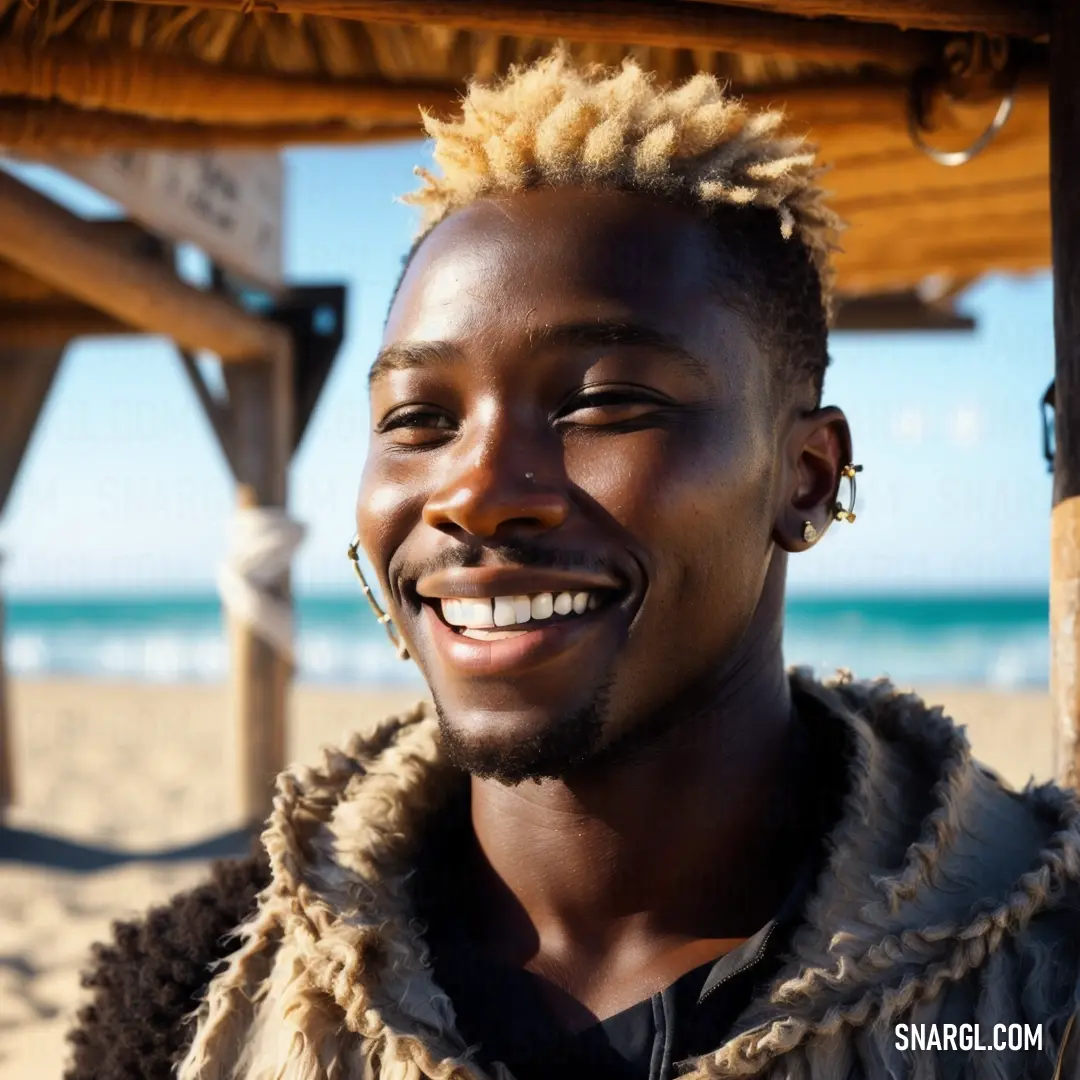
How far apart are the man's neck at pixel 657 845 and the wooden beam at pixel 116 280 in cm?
261

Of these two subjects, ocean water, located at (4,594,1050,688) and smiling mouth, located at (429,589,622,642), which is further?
ocean water, located at (4,594,1050,688)

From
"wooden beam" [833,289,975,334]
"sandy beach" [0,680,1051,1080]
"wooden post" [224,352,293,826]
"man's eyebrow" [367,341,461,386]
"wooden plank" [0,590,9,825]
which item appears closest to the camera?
"man's eyebrow" [367,341,461,386]

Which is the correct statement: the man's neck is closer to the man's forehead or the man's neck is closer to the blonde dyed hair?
the man's forehead

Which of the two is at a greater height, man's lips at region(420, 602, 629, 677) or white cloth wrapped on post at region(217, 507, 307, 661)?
white cloth wrapped on post at region(217, 507, 307, 661)

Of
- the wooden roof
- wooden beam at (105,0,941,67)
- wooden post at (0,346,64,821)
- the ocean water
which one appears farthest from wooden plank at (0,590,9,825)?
the ocean water

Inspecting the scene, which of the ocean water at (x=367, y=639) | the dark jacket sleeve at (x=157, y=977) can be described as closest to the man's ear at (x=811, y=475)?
the dark jacket sleeve at (x=157, y=977)

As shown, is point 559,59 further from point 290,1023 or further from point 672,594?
point 290,1023

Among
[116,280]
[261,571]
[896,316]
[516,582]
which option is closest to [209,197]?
[116,280]

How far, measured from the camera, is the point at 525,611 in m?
1.36

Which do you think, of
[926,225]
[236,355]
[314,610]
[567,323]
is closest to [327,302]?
[236,355]

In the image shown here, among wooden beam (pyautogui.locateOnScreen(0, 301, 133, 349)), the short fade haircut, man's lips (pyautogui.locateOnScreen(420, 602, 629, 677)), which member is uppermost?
wooden beam (pyautogui.locateOnScreen(0, 301, 133, 349))

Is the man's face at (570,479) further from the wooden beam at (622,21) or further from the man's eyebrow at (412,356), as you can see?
the wooden beam at (622,21)

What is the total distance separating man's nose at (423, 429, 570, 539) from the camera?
1328 millimetres

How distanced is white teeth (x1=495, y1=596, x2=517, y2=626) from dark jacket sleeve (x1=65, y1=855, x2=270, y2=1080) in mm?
570
